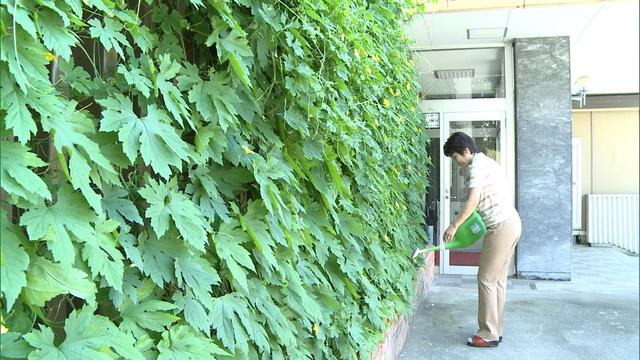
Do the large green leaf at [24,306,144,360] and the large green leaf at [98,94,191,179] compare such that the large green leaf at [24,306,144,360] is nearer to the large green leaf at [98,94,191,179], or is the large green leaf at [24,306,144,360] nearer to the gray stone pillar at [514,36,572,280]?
the large green leaf at [98,94,191,179]

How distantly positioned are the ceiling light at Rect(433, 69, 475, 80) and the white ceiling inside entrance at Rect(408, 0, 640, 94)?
70 mm

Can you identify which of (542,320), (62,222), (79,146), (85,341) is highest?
(79,146)

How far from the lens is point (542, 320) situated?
5465 millimetres

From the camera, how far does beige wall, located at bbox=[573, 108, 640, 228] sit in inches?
550

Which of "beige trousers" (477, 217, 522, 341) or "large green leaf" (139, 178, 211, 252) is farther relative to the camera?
"beige trousers" (477, 217, 522, 341)

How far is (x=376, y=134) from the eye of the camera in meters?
3.35

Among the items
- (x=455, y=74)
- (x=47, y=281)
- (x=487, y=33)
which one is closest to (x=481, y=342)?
(x=47, y=281)

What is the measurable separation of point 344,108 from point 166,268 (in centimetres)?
143

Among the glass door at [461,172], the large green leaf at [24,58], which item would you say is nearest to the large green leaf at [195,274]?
the large green leaf at [24,58]

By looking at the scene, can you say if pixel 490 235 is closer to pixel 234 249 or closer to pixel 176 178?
pixel 234 249

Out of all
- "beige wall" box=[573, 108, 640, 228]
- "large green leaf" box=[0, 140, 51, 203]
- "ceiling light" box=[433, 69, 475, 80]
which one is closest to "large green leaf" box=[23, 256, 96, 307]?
"large green leaf" box=[0, 140, 51, 203]

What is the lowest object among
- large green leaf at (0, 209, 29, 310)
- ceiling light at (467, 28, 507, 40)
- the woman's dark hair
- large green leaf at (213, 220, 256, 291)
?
large green leaf at (213, 220, 256, 291)

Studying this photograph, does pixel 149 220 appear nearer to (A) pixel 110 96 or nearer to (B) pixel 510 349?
(A) pixel 110 96

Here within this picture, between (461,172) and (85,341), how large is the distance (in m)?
7.16
